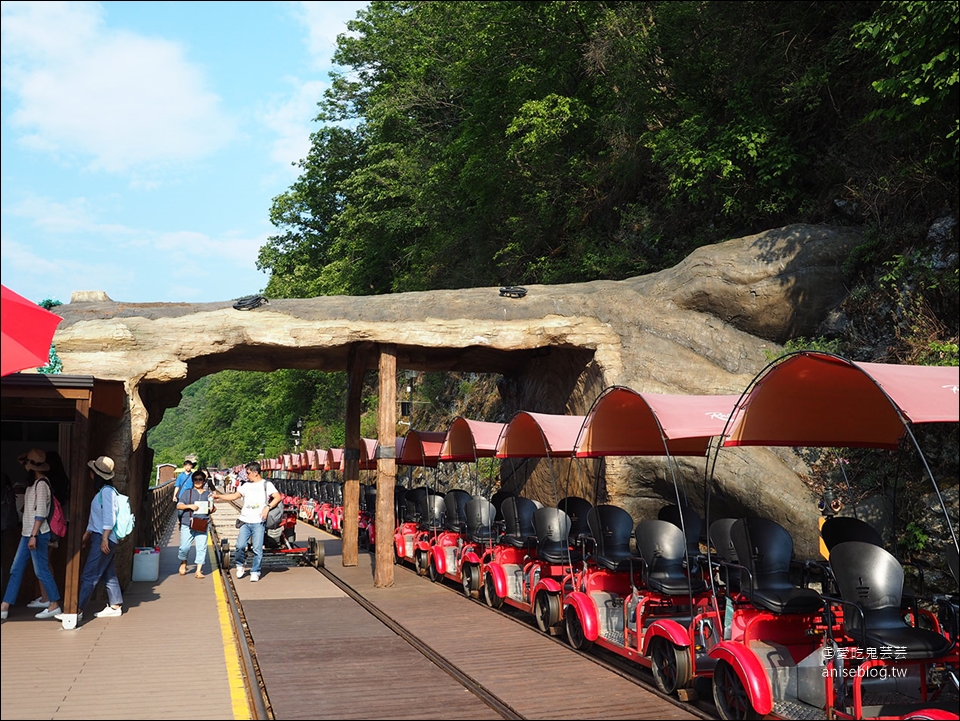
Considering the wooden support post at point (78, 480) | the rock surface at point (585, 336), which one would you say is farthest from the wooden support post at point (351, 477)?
the wooden support post at point (78, 480)

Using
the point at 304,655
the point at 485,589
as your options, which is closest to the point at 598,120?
the point at 485,589

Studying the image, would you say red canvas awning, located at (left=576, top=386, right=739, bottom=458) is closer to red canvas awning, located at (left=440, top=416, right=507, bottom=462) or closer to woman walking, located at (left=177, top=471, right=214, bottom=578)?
red canvas awning, located at (left=440, top=416, right=507, bottom=462)

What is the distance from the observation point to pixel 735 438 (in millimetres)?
8781

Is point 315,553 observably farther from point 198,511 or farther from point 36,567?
point 36,567

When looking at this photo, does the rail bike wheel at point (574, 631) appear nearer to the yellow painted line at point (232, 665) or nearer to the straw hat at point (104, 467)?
the yellow painted line at point (232, 665)

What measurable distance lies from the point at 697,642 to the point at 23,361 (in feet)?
18.1

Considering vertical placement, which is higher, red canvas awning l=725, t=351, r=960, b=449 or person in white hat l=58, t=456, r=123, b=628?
red canvas awning l=725, t=351, r=960, b=449

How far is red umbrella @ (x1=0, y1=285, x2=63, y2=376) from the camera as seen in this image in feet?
18.2

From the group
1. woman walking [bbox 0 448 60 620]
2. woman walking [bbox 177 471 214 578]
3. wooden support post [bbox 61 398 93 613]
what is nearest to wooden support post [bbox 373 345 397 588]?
woman walking [bbox 177 471 214 578]

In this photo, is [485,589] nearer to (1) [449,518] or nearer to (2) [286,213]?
(1) [449,518]

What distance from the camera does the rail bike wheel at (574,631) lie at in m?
9.36

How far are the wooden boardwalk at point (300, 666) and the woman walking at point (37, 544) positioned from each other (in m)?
0.30

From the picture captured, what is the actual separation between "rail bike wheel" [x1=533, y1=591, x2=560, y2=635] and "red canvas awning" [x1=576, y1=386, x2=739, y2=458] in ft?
5.76

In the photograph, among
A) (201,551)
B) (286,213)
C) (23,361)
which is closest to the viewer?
(23,361)
